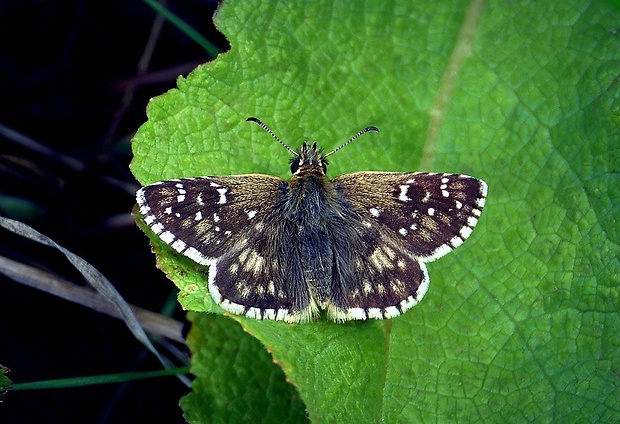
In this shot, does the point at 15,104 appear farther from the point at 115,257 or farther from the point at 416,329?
the point at 416,329

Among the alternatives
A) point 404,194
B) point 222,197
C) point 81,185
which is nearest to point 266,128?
point 222,197

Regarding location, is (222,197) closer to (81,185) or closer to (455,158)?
(455,158)

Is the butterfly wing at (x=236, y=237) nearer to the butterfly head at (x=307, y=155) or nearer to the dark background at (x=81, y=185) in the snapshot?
the butterfly head at (x=307, y=155)

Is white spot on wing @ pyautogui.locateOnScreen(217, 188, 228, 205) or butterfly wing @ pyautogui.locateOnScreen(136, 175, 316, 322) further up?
white spot on wing @ pyautogui.locateOnScreen(217, 188, 228, 205)

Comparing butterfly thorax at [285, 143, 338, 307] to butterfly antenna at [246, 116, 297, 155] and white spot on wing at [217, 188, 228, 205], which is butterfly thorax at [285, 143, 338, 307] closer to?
butterfly antenna at [246, 116, 297, 155]

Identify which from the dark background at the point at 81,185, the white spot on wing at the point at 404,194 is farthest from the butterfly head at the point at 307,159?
the dark background at the point at 81,185

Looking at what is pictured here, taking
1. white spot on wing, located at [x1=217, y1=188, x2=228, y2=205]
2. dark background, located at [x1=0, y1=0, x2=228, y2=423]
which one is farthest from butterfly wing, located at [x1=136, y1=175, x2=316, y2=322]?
dark background, located at [x1=0, y1=0, x2=228, y2=423]
